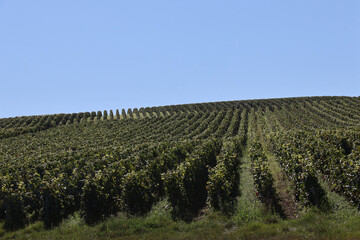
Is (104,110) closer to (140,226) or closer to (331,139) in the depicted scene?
Answer: (331,139)

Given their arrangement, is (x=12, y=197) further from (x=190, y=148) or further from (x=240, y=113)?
(x=240, y=113)

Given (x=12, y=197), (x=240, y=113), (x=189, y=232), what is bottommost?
(x=189, y=232)

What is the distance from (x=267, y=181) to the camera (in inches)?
616

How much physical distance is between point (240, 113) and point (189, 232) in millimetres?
65690

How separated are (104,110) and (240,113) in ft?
136

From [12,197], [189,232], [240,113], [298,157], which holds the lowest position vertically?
[189,232]

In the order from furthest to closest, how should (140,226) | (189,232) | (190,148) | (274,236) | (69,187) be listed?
(190,148) < (69,187) < (140,226) < (189,232) < (274,236)

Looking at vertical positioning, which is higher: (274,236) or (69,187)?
(69,187)

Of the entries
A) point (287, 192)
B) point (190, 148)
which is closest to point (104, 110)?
point (190, 148)

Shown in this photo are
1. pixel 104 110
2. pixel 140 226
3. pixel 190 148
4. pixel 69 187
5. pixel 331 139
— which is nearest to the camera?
pixel 140 226

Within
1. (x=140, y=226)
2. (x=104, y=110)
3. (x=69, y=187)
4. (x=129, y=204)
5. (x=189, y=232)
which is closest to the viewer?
(x=189, y=232)

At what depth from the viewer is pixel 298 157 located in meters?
17.8

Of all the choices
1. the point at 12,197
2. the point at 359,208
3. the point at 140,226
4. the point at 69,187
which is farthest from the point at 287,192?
the point at 12,197

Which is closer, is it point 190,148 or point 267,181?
point 267,181
